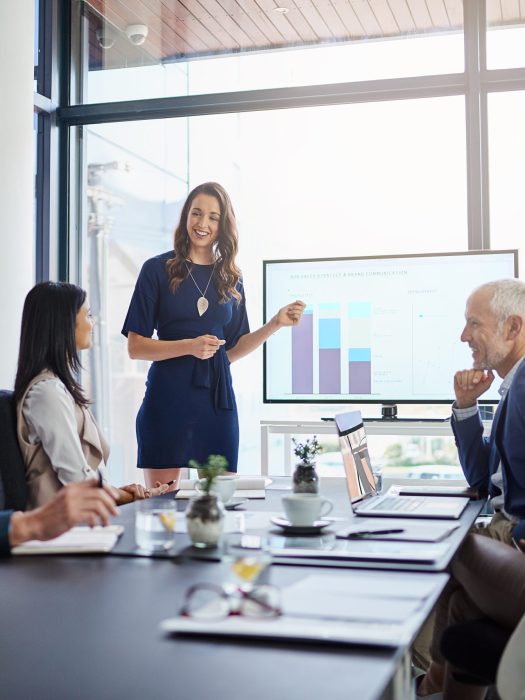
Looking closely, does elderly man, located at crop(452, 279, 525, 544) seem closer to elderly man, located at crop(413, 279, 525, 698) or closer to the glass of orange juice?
elderly man, located at crop(413, 279, 525, 698)

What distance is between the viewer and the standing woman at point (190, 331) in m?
3.67

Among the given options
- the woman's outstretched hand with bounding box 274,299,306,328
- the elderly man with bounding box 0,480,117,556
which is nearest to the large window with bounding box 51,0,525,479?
the woman's outstretched hand with bounding box 274,299,306,328

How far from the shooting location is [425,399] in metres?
4.13

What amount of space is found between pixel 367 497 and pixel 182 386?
141cm

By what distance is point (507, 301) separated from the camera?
2.71 meters

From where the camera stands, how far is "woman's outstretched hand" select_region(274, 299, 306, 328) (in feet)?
12.2

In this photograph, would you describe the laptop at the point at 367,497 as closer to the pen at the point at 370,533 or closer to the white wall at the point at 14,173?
the pen at the point at 370,533

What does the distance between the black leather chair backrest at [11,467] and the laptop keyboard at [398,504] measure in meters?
0.90

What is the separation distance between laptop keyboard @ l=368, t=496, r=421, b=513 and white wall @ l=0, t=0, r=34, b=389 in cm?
225

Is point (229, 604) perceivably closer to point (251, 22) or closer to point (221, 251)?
point (221, 251)

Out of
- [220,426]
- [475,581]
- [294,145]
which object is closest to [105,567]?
[475,581]

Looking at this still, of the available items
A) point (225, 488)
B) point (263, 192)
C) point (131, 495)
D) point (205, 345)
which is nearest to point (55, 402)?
point (131, 495)

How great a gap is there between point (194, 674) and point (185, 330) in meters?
2.75

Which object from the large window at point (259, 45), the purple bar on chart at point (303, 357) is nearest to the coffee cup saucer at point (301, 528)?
the purple bar on chart at point (303, 357)
